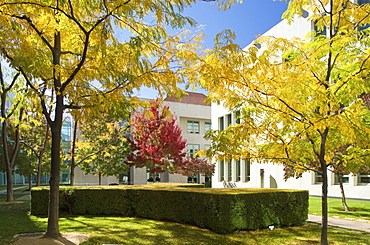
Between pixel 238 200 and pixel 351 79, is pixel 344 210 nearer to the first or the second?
pixel 238 200

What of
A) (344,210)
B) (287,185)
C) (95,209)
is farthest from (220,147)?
(287,185)

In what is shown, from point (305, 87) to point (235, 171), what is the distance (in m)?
29.8

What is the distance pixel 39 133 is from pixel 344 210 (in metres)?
27.7

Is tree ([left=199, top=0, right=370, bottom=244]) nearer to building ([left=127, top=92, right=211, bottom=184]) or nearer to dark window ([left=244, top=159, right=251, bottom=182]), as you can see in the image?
dark window ([left=244, top=159, right=251, bottom=182])

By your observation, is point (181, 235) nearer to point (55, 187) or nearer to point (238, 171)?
point (55, 187)

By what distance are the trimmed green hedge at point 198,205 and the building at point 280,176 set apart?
8014 mm

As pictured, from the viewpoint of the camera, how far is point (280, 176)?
28.6m

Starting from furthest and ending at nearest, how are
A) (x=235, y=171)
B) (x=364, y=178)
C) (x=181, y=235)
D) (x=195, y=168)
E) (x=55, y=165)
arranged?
(x=195, y=168)
(x=235, y=171)
(x=364, y=178)
(x=181, y=235)
(x=55, y=165)

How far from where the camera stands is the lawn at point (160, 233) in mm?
8953

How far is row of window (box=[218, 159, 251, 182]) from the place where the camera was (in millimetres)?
34531

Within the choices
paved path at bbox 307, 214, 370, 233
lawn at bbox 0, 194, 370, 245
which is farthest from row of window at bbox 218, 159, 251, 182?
lawn at bbox 0, 194, 370, 245

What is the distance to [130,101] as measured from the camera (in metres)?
9.44

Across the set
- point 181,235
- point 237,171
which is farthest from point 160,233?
point 237,171

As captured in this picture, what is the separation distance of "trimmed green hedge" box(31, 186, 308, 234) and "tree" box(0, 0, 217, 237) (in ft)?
12.2
